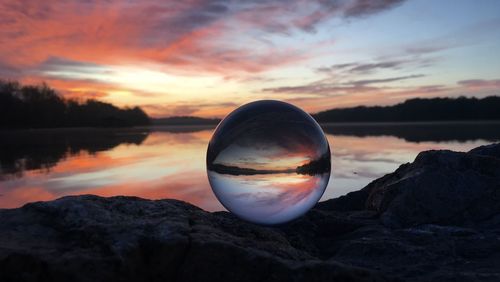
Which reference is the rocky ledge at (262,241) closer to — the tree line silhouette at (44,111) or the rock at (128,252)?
the rock at (128,252)

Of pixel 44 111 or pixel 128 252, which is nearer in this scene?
pixel 128 252

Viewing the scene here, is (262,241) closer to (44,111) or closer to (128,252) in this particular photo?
(128,252)

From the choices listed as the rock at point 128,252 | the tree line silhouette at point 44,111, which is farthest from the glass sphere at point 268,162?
the tree line silhouette at point 44,111

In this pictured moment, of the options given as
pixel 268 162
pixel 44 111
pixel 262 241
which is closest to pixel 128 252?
pixel 262 241

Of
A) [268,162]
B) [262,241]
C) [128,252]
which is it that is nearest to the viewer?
[128,252]

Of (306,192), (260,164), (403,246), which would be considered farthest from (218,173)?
(403,246)

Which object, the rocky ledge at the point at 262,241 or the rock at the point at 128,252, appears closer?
the rock at the point at 128,252

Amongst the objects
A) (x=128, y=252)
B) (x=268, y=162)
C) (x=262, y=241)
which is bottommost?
(x=262, y=241)
